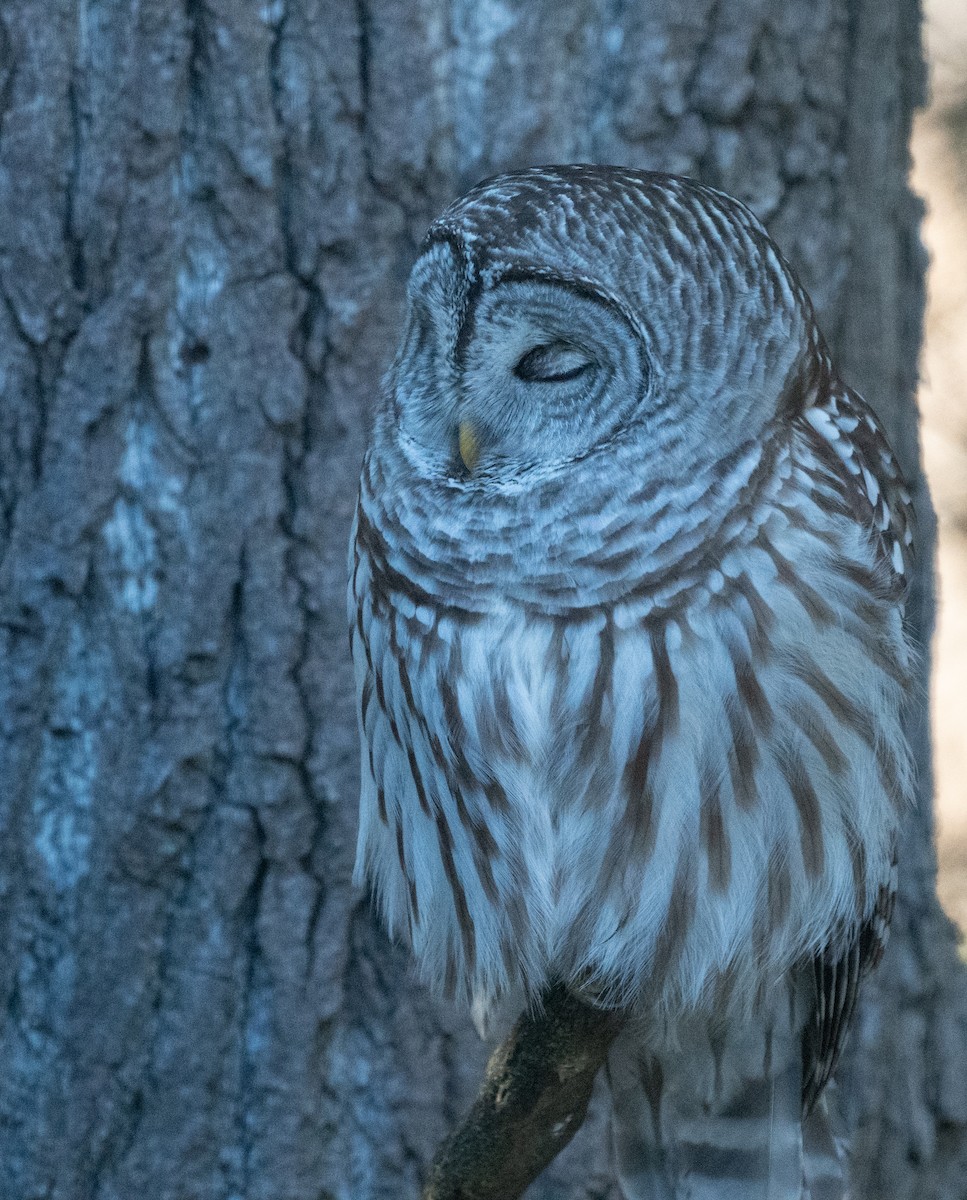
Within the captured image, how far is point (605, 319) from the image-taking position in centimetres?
198

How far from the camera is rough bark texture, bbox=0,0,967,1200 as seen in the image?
287cm

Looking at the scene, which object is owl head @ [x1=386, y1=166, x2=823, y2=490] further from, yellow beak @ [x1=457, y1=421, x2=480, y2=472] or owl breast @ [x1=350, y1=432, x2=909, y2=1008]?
owl breast @ [x1=350, y1=432, x2=909, y2=1008]

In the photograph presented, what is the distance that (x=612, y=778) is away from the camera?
214cm

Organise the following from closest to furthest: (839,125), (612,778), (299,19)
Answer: (612,778)
(299,19)
(839,125)

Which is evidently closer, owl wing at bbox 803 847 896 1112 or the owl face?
the owl face

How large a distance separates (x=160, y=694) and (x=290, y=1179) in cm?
100

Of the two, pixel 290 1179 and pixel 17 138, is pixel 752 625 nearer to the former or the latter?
pixel 290 1179

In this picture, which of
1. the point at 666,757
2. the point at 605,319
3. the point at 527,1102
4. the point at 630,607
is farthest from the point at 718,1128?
the point at 605,319

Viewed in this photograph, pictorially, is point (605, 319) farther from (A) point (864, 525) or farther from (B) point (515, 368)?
(A) point (864, 525)

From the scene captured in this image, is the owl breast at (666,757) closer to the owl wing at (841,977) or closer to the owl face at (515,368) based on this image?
the owl wing at (841,977)

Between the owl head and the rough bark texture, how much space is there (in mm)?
820

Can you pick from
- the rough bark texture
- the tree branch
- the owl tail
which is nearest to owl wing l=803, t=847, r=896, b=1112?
the owl tail

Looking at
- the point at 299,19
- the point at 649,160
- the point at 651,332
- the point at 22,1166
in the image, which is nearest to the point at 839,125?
the point at 649,160

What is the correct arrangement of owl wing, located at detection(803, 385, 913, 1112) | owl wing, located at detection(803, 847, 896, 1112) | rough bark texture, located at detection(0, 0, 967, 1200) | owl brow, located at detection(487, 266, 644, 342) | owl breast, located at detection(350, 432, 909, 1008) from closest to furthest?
→ owl brow, located at detection(487, 266, 644, 342), owl breast, located at detection(350, 432, 909, 1008), owl wing, located at detection(803, 385, 913, 1112), owl wing, located at detection(803, 847, 896, 1112), rough bark texture, located at detection(0, 0, 967, 1200)
